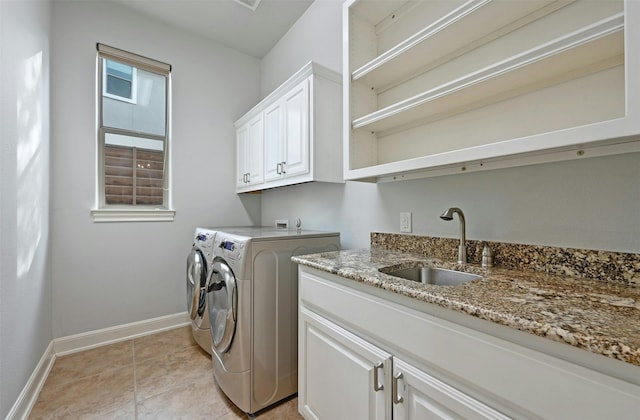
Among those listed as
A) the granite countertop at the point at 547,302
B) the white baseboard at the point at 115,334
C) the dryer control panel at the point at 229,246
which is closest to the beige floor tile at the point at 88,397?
the white baseboard at the point at 115,334

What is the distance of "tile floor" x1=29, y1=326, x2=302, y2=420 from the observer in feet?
5.13

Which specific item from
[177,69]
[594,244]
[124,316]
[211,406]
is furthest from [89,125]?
[594,244]

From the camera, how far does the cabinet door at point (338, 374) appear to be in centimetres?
96

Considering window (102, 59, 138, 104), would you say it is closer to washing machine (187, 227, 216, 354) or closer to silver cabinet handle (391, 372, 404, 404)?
washing machine (187, 227, 216, 354)

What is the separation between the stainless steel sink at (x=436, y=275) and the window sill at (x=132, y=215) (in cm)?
233

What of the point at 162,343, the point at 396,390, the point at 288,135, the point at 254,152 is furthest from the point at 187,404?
the point at 254,152

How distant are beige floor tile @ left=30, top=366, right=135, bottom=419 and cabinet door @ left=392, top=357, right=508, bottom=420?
160 cm

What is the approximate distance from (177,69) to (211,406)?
2.95 m

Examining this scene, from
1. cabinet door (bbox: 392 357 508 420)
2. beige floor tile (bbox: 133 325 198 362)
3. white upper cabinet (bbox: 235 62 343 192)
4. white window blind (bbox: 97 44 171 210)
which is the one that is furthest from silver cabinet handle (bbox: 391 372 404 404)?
white window blind (bbox: 97 44 171 210)

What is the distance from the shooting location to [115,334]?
2402mm

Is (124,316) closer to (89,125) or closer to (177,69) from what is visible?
(89,125)

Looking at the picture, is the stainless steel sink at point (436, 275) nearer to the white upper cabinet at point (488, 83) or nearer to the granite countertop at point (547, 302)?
the granite countertop at point (547, 302)

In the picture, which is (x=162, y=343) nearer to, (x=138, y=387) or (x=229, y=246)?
(x=138, y=387)

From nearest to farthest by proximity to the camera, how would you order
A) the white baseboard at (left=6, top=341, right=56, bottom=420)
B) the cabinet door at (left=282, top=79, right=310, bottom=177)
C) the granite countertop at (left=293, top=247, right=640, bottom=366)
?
the granite countertop at (left=293, top=247, right=640, bottom=366) < the white baseboard at (left=6, top=341, right=56, bottom=420) < the cabinet door at (left=282, top=79, right=310, bottom=177)
